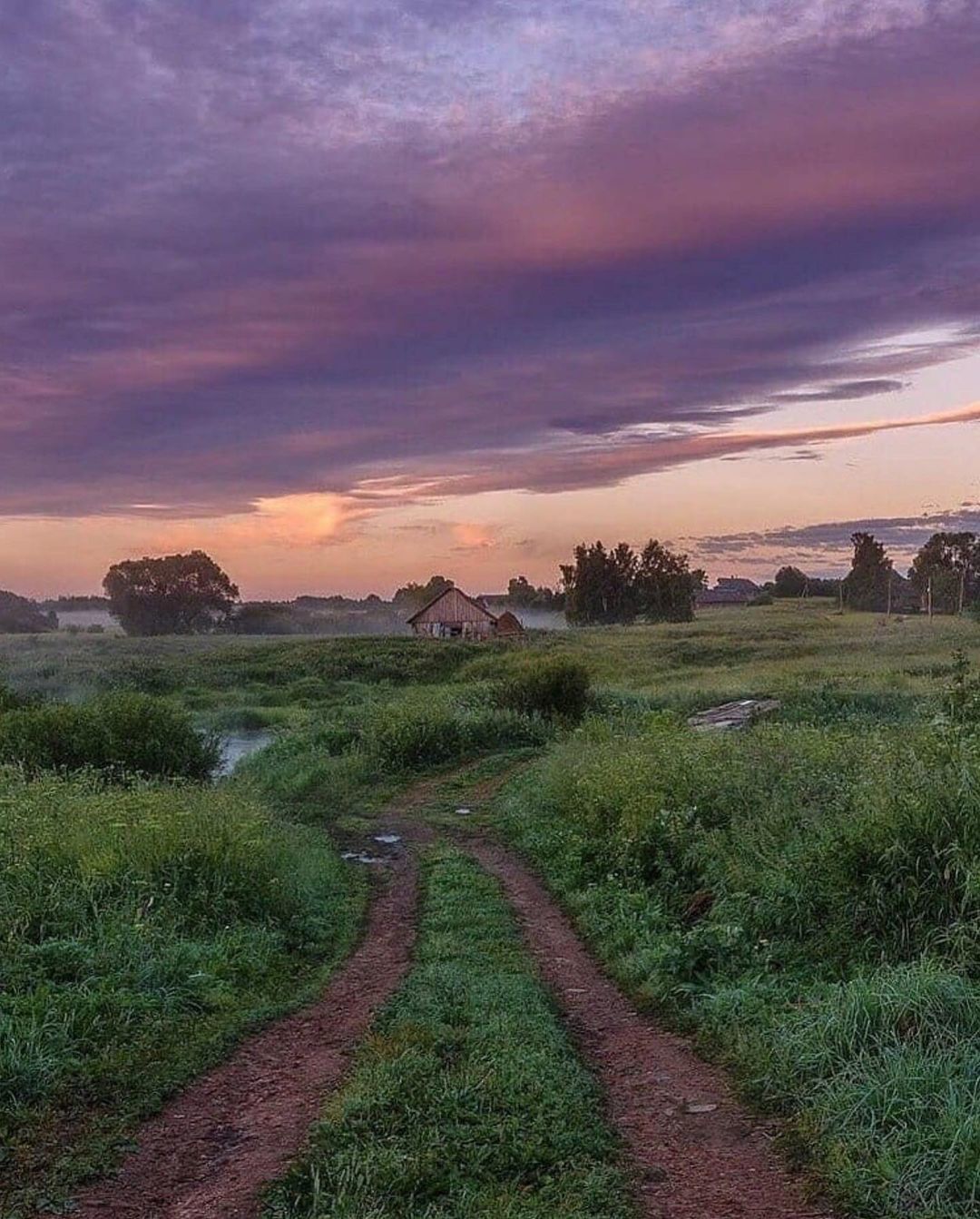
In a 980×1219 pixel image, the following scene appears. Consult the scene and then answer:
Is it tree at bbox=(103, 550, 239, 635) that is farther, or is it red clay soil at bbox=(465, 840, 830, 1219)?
tree at bbox=(103, 550, 239, 635)

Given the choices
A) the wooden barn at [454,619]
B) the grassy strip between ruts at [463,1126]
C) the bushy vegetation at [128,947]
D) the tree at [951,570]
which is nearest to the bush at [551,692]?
the bushy vegetation at [128,947]

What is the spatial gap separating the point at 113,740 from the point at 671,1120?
16258 mm

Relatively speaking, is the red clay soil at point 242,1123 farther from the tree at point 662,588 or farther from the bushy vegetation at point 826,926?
the tree at point 662,588

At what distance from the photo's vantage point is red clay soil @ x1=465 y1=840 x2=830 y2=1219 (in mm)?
5133

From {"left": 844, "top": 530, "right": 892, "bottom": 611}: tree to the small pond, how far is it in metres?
73.8

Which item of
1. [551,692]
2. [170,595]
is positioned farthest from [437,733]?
[170,595]

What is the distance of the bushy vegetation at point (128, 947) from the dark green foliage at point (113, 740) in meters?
7.30

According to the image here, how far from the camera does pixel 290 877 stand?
1110cm

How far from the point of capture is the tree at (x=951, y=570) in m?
85.4

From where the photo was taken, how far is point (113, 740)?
20.2 metres

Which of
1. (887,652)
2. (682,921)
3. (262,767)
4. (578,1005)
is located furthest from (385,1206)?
(887,652)

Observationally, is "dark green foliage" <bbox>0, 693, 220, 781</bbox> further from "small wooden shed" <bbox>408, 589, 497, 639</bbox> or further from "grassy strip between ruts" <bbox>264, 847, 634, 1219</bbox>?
"small wooden shed" <bbox>408, 589, 497, 639</bbox>

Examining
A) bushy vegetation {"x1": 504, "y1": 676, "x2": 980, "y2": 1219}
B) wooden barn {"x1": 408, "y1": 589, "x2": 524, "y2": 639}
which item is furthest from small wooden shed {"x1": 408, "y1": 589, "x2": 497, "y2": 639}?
bushy vegetation {"x1": 504, "y1": 676, "x2": 980, "y2": 1219}

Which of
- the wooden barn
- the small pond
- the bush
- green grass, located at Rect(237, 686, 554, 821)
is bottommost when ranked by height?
the small pond
